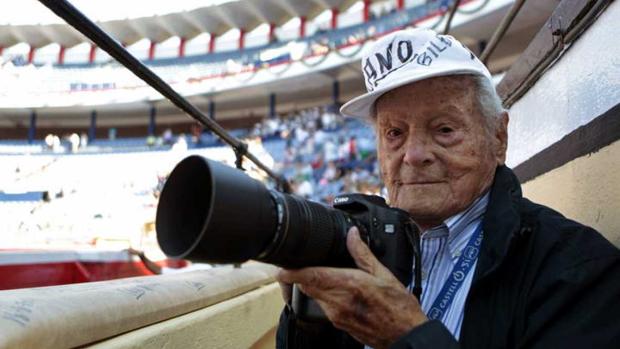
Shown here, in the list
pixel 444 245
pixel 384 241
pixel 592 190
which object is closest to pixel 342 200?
pixel 384 241

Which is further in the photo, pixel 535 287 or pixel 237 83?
pixel 237 83

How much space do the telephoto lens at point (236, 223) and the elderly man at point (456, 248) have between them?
27mm

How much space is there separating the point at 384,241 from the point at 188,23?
16.0 m

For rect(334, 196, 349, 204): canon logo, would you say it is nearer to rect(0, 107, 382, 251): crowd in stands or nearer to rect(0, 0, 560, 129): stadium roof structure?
rect(0, 107, 382, 251): crowd in stands

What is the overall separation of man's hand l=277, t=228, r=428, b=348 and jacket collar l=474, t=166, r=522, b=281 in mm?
114

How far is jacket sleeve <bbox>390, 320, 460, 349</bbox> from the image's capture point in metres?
0.49

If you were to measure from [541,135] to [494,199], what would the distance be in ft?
1.76

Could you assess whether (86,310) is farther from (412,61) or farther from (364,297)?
(412,61)

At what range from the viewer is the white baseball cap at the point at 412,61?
72 cm

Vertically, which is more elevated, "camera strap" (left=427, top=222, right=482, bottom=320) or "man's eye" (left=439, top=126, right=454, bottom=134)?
"man's eye" (left=439, top=126, right=454, bottom=134)

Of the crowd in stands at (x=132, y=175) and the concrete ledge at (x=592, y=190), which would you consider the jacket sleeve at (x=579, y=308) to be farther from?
the crowd in stands at (x=132, y=175)

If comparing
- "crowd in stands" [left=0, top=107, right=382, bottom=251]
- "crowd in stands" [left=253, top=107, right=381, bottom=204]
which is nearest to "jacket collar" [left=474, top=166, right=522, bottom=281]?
"crowd in stands" [left=0, top=107, right=382, bottom=251]

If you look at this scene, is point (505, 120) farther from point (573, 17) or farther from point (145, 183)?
point (145, 183)

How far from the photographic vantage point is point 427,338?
1.61 ft
